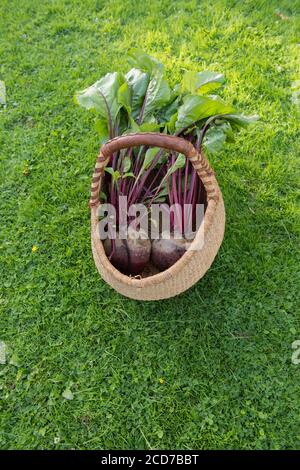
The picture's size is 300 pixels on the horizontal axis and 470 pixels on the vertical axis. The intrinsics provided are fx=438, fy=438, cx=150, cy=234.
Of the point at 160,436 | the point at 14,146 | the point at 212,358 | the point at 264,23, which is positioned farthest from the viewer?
the point at 264,23

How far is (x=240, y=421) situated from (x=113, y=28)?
2900 millimetres

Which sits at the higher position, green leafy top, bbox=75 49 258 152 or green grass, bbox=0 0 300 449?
green leafy top, bbox=75 49 258 152

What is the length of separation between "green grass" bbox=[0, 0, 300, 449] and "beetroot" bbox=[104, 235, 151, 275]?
0.91 feet

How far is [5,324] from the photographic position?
2275 mm

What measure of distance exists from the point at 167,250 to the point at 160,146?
19.0 inches

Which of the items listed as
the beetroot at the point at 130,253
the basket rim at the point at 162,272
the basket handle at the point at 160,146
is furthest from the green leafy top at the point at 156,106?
the beetroot at the point at 130,253

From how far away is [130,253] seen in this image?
204 centimetres

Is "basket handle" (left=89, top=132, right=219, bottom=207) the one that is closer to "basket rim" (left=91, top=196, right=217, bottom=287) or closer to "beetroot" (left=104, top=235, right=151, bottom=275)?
"basket rim" (left=91, top=196, right=217, bottom=287)

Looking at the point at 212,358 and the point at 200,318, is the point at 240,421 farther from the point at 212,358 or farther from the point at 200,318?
the point at 200,318

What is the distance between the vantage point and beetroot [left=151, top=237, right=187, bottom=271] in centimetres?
202

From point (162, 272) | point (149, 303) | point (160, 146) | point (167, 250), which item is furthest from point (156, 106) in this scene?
point (149, 303)

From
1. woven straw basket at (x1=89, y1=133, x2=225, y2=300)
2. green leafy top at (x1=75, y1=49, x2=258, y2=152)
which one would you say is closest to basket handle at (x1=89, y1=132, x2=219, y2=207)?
woven straw basket at (x1=89, y1=133, x2=225, y2=300)

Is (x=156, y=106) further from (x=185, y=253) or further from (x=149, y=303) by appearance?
(x=149, y=303)

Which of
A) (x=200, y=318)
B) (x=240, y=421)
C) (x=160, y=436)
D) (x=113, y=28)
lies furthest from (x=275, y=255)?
(x=113, y=28)
